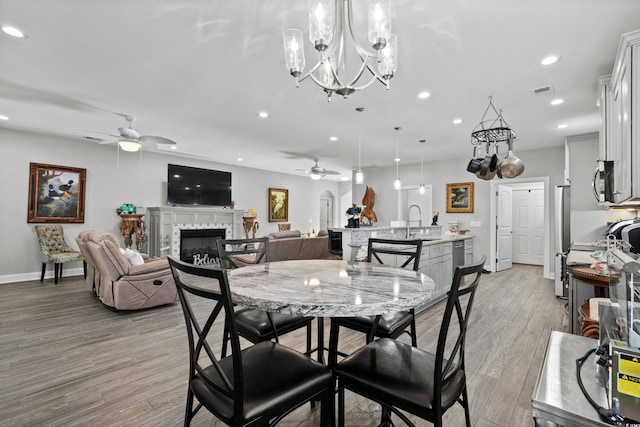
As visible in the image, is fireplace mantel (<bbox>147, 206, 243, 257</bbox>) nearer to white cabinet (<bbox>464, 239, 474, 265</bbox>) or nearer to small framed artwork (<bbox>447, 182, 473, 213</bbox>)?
white cabinet (<bbox>464, 239, 474, 265</bbox>)

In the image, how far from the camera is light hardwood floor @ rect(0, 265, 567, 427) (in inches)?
73.0

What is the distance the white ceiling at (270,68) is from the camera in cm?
209

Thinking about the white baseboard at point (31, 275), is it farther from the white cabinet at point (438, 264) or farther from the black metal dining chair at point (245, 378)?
the white cabinet at point (438, 264)

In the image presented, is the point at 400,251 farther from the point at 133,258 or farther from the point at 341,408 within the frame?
the point at 133,258

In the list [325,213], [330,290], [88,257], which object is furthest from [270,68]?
[325,213]

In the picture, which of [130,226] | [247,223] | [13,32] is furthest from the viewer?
[247,223]

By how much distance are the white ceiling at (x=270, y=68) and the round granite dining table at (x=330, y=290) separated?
5.81 ft

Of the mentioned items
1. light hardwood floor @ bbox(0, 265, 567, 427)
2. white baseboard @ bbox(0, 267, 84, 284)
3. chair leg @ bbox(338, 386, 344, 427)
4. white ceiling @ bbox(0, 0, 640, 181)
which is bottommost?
light hardwood floor @ bbox(0, 265, 567, 427)

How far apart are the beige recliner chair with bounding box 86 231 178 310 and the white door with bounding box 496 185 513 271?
21.5 ft

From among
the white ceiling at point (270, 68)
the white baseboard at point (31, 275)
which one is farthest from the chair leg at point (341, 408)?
the white baseboard at point (31, 275)

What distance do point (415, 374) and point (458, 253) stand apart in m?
4.21

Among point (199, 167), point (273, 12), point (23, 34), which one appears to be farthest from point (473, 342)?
point (199, 167)

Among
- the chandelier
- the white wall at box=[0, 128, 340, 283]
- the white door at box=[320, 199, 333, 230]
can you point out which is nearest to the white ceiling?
the chandelier

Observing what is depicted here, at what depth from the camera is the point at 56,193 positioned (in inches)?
220
